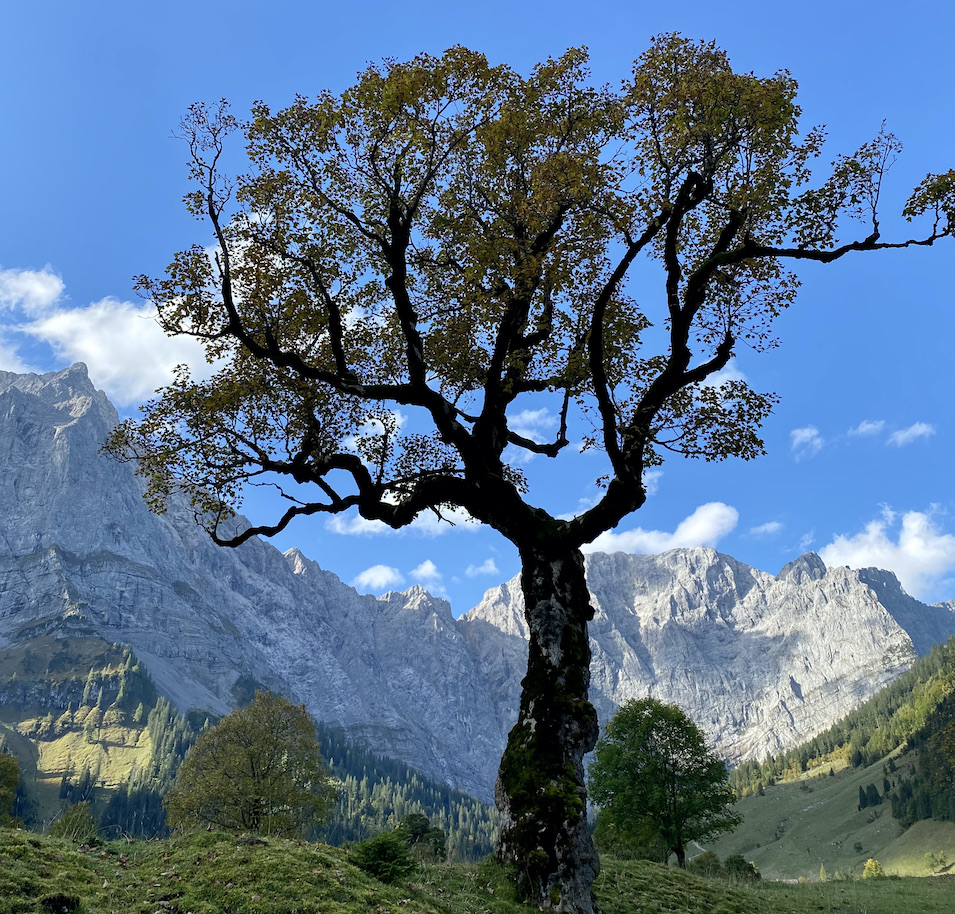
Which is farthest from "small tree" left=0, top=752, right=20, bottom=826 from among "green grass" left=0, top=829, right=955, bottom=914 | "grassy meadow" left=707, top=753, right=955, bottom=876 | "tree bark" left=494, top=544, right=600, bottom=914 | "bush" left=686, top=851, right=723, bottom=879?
"grassy meadow" left=707, top=753, right=955, bottom=876

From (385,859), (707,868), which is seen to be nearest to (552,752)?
(385,859)

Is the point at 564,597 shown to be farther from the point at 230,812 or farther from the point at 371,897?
the point at 230,812

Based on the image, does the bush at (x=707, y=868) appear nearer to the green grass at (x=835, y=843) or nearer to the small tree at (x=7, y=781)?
the small tree at (x=7, y=781)

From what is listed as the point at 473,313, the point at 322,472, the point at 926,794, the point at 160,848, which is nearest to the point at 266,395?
the point at 322,472

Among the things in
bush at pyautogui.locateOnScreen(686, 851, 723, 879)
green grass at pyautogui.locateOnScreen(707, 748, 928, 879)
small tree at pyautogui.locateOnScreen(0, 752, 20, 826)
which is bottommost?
green grass at pyautogui.locateOnScreen(707, 748, 928, 879)

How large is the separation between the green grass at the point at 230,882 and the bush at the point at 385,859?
9.8 inches

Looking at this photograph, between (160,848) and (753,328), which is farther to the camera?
(753,328)

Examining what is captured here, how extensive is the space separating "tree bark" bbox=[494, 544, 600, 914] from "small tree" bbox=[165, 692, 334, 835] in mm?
42038

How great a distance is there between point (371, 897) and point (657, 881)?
11.5m

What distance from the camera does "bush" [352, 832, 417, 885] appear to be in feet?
43.0

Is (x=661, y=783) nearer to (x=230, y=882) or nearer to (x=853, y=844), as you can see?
(x=230, y=882)

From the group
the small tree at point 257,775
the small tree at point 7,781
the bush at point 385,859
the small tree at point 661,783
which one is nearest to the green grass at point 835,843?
the small tree at point 661,783

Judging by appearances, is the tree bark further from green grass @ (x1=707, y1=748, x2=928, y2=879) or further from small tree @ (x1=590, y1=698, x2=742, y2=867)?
green grass @ (x1=707, y1=748, x2=928, y2=879)

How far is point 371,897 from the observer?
38.0ft
